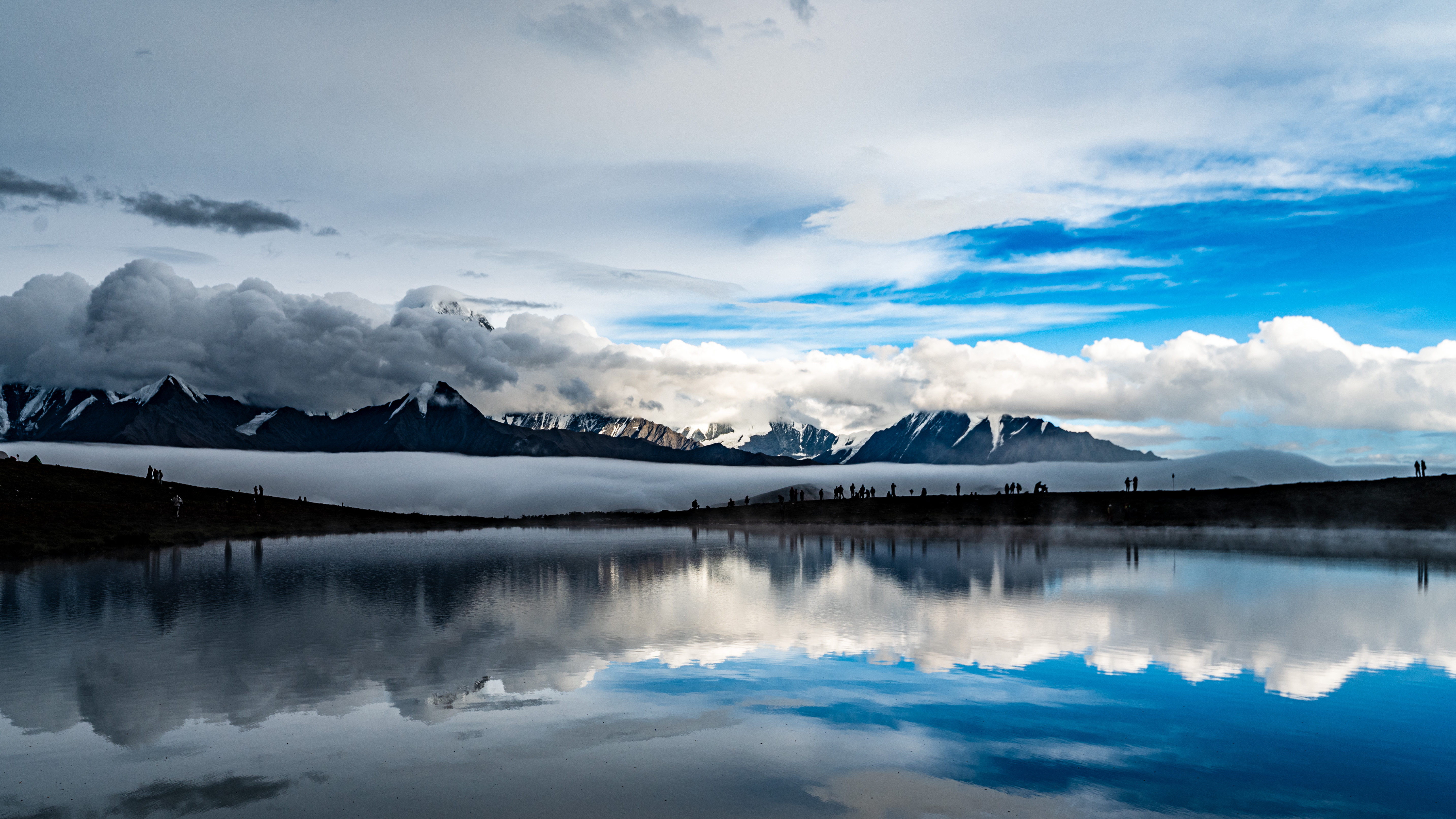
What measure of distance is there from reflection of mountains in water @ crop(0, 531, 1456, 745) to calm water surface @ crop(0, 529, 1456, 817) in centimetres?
30

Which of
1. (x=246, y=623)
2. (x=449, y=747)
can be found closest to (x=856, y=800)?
(x=449, y=747)

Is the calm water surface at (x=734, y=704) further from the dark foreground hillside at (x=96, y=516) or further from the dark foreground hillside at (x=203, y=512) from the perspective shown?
the dark foreground hillside at (x=203, y=512)

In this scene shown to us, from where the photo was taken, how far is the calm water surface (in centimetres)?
1995

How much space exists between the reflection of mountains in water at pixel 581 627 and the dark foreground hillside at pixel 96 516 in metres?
33.8

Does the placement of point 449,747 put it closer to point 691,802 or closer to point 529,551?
point 691,802

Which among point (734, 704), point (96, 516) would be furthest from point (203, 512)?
point (734, 704)

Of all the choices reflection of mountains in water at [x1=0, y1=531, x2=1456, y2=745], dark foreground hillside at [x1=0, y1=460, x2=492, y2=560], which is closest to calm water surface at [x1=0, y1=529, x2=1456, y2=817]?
reflection of mountains in water at [x1=0, y1=531, x2=1456, y2=745]

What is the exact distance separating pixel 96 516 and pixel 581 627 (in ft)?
445

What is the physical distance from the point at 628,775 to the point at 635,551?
11393 centimetres

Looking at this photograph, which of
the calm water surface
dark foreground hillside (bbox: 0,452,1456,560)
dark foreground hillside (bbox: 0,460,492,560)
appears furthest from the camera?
dark foreground hillside (bbox: 0,452,1456,560)

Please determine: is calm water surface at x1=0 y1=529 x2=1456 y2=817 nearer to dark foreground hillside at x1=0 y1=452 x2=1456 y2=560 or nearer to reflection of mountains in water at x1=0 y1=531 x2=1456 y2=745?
reflection of mountains in water at x1=0 y1=531 x2=1456 y2=745

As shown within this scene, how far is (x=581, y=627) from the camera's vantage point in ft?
154

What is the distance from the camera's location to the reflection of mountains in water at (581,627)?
101 feet

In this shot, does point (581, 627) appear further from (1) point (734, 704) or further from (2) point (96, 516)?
(2) point (96, 516)
